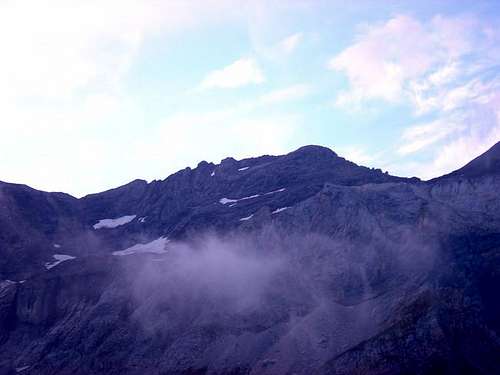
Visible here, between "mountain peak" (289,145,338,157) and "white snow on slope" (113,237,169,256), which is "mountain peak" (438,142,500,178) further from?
"white snow on slope" (113,237,169,256)

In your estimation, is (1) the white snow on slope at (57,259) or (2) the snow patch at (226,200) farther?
(2) the snow patch at (226,200)

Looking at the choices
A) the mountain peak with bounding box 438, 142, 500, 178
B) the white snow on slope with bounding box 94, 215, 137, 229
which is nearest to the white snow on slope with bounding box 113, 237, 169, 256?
the white snow on slope with bounding box 94, 215, 137, 229

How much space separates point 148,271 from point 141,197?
182 ft

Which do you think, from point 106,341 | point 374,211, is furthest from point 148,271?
point 374,211

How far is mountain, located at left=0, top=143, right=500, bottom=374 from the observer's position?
90250 millimetres

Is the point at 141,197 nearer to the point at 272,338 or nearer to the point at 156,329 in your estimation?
the point at 156,329

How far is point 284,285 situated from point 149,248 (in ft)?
148

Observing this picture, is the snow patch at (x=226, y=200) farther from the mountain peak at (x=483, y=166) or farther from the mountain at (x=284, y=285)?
the mountain peak at (x=483, y=166)

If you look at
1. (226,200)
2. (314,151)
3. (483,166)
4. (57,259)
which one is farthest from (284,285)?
(314,151)

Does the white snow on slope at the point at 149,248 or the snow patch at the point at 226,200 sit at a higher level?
the snow patch at the point at 226,200

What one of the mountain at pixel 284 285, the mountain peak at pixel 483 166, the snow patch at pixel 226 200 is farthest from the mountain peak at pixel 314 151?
the mountain peak at pixel 483 166

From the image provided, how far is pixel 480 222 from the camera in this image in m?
111

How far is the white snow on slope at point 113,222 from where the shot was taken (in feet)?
566

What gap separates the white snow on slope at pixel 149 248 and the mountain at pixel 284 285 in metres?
0.73
